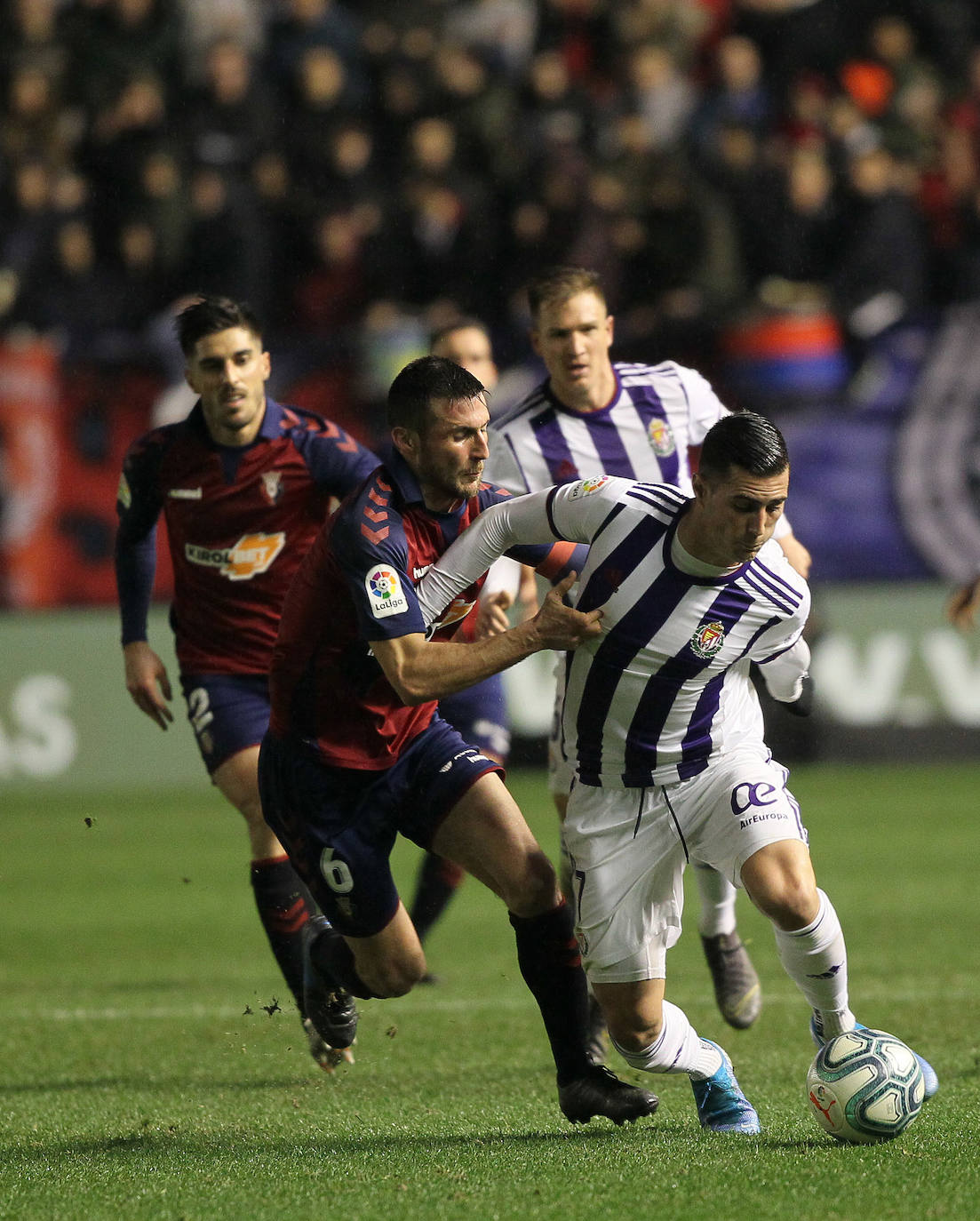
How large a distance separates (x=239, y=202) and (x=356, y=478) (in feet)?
25.3

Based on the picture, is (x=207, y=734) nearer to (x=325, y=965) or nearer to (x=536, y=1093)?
(x=325, y=965)

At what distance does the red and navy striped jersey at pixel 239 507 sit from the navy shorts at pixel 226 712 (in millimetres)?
46

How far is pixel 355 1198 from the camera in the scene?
4047 millimetres

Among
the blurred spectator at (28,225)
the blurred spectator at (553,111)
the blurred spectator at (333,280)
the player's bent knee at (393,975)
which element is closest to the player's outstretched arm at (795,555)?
the player's bent knee at (393,975)

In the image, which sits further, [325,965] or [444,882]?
[444,882]

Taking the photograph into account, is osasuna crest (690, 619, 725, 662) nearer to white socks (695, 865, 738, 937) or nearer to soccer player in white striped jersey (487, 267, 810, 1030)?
soccer player in white striped jersey (487, 267, 810, 1030)

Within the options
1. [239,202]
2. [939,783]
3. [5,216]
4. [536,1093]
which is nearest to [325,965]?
[536,1093]

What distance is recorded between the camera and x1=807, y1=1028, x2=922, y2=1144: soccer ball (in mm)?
4363

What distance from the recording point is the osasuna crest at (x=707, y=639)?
4.64 meters

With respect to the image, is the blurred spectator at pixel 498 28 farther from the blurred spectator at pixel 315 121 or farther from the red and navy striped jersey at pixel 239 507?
the red and navy striped jersey at pixel 239 507

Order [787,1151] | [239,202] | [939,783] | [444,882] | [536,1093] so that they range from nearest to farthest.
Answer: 1. [787,1151]
2. [536,1093]
3. [444,882]
4. [939,783]
5. [239,202]

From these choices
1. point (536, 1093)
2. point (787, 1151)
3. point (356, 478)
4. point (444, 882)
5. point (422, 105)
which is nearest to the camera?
point (787, 1151)

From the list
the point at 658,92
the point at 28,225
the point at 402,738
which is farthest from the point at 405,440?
the point at 658,92

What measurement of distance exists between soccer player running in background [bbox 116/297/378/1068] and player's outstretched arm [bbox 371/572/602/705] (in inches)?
62.2
